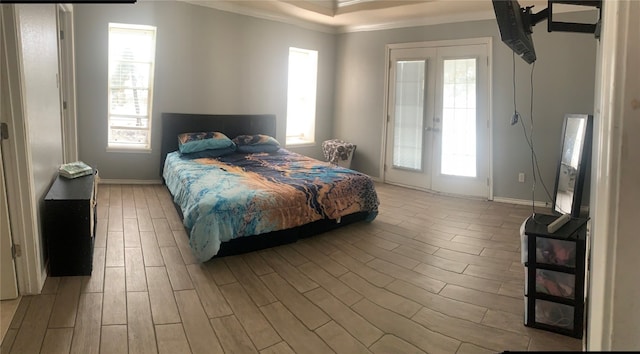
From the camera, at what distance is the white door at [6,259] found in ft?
7.83

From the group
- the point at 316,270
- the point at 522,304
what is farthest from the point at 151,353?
the point at 522,304

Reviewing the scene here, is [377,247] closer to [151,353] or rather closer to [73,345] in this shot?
[151,353]

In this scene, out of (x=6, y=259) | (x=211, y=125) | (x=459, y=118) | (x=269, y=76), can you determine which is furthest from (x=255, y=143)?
(x=6, y=259)

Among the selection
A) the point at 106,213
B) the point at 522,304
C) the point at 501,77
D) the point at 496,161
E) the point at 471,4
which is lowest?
the point at 522,304

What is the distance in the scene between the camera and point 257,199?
3.32 metres

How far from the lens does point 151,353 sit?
78.2 inches

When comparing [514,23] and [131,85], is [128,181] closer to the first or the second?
[131,85]

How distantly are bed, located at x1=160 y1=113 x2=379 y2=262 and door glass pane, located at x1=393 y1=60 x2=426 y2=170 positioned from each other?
1.90 m

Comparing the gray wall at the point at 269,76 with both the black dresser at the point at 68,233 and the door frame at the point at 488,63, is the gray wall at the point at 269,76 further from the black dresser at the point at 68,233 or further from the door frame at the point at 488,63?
the black dresser at the point at 68,233

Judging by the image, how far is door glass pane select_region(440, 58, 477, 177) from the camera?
5.40 meters

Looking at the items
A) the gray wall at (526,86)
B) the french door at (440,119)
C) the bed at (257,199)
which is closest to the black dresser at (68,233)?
the bed at (257,199)

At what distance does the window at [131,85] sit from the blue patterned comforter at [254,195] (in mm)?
924

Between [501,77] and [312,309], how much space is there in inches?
164

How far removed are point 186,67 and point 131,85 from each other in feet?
2.48
